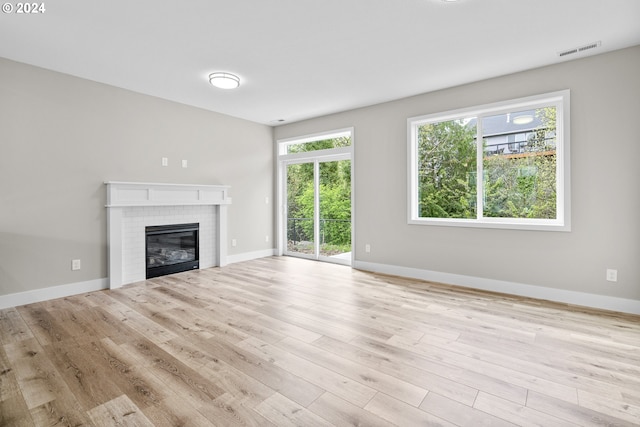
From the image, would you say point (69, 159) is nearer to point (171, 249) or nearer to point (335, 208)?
point (171, 249)

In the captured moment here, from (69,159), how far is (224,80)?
2129mm

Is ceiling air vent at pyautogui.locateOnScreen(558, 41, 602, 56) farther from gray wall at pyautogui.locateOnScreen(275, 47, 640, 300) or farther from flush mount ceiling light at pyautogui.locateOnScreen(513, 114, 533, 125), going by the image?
flush mount ceiling light at pyautogui.locateOnScreen(513, 114, 533, 125)

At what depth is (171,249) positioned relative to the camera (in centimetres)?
498

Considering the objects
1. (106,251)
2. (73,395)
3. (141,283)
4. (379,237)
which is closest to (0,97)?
(106,251)

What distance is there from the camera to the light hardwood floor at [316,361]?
170cm

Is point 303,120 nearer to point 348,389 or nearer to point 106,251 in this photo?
point 106,251

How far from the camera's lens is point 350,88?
14.1 feet

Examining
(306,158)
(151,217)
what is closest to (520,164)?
(306,158)

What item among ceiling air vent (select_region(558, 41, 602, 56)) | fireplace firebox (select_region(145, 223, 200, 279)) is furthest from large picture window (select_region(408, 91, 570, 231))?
fireplace firebox (select_region(145, 223, 200, 279))

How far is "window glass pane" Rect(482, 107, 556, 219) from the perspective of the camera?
369 cm

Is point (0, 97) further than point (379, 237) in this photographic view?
No

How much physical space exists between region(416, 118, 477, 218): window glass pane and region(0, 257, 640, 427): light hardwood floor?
4.33 feet

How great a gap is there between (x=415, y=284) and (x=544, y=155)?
2211 mm

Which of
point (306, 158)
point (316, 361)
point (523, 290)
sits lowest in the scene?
point (316, 361)
